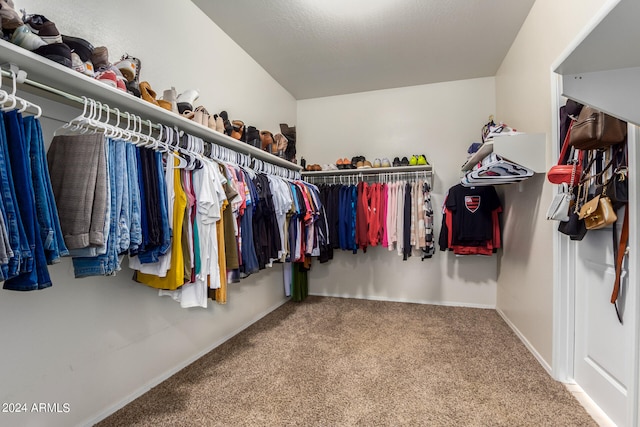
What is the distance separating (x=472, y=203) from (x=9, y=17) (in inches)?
133

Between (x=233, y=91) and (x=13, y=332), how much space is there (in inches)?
87.9

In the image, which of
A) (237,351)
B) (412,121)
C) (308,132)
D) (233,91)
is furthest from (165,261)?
(412,121)

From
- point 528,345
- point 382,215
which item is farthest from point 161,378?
point 528,345

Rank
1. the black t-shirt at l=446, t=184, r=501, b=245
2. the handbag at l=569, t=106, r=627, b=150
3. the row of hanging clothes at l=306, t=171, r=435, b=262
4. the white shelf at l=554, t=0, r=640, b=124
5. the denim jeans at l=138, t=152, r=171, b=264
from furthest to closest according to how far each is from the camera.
→ the row of hanging clothes at l=306, t=171, r=435, b=262 < the black t-shirt at l=446, t=184, r=501, b=245 < the denim jeans at l=138, t=152, r=171, b=264 < the handbag at l=569, t=106, r=627, b=150 < the white shelf at l=554, t=0, r=640, b=124

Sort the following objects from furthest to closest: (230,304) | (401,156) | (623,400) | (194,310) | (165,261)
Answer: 1. (401,156)
2. (230,304)
3. (194,310)
4. (165,261)
5. (623,400)

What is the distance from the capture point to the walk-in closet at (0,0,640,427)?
1.13 metres

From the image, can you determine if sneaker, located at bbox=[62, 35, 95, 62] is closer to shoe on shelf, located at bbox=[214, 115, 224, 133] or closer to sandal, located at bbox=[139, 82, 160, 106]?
sandal, located at bbox=[139, 82, 160, 106]

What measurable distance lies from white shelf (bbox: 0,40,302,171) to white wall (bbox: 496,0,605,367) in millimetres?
2261

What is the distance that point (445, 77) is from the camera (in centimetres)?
332

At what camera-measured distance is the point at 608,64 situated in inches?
31.8

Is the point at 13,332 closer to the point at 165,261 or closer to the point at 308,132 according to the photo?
the point at 165,261

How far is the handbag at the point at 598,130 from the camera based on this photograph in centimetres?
120

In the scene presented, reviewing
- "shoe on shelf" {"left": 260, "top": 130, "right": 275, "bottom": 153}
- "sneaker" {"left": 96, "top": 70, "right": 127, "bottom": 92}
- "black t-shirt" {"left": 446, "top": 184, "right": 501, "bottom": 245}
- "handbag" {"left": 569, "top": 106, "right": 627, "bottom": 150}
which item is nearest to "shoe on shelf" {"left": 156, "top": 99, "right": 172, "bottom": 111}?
"sneaker" {"left": 96, "top": 70, "right": 127, "bottom": 92}

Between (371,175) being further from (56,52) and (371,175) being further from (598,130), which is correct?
(56,52)
